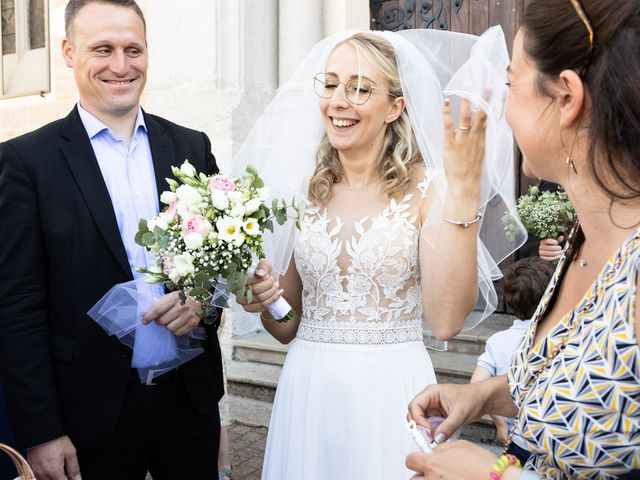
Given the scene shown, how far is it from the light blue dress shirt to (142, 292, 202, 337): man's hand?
0.16 metres

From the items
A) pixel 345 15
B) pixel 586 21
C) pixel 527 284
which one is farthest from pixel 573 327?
pixel 345 15

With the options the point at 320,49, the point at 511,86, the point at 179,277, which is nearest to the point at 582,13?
the point at 511,86

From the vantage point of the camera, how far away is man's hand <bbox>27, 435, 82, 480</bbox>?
6.85 ft

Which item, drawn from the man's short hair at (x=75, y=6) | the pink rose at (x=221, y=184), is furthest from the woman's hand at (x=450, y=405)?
the man's short hair at (x=75, y=6)

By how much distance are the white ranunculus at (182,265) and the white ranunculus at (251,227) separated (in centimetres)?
21

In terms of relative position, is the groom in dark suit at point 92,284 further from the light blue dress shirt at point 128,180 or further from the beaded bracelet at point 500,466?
the beaded bracelet at point 500,466

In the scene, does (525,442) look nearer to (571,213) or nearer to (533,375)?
(533,375)

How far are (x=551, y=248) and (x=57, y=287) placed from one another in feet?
9.16

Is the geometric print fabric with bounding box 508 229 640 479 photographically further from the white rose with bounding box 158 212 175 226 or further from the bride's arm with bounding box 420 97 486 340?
the white rose with bounding box 158 212 175 226

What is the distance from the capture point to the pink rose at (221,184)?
1.97 metres

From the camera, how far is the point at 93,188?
2.29 m

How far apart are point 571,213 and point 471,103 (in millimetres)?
2321

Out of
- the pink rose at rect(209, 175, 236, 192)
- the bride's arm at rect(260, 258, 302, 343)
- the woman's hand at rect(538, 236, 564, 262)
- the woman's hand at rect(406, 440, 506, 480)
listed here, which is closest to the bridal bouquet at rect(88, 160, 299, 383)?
the pink rose at rect(209, 175, 236, 192)

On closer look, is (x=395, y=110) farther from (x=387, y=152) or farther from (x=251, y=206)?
(x=251, y=206)
